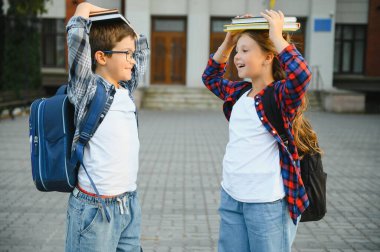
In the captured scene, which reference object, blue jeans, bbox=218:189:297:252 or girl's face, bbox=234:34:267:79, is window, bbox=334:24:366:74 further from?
blue jeans, bbox=218:189:297:252

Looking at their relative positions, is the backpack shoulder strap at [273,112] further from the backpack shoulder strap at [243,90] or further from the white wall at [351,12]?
the white wall at [351,12]

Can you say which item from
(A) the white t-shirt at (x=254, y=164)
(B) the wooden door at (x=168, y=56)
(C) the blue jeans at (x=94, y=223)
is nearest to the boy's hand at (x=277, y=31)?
(A) the white t-shirt at (x=254, y=164)

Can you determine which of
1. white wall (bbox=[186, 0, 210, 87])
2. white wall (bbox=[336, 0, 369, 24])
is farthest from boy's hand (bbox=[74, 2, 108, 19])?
white wall (bbox=[336, 0, 369, 24])

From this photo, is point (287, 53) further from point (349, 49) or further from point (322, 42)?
point (349, 49)

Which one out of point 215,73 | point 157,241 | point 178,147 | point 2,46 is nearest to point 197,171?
point 178,147

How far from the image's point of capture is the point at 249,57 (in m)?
2.51

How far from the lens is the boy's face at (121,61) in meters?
2.48

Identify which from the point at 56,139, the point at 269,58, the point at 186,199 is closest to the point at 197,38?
the point at 186,199

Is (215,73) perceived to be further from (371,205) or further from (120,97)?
(371,205)

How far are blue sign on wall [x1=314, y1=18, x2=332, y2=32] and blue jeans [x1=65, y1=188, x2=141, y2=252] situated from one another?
834 inches

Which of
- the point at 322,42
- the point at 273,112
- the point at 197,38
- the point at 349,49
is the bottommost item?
the point at 273,112

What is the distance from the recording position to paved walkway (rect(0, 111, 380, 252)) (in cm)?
453

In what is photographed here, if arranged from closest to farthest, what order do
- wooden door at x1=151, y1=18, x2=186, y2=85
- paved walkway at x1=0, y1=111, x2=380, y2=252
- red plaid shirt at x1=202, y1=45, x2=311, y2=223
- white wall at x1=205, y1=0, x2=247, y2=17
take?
red plaid shirt at x1=202, y1=45, x2=311, y2=223
paved walkway at x1=0, y1=111, x2=380, y2=252
white wall at x1=205, y1=0, x2=247, y2=17
wooden door at x1=151, y1=18, x2=186, y2=85

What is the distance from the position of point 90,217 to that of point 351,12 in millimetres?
24206
